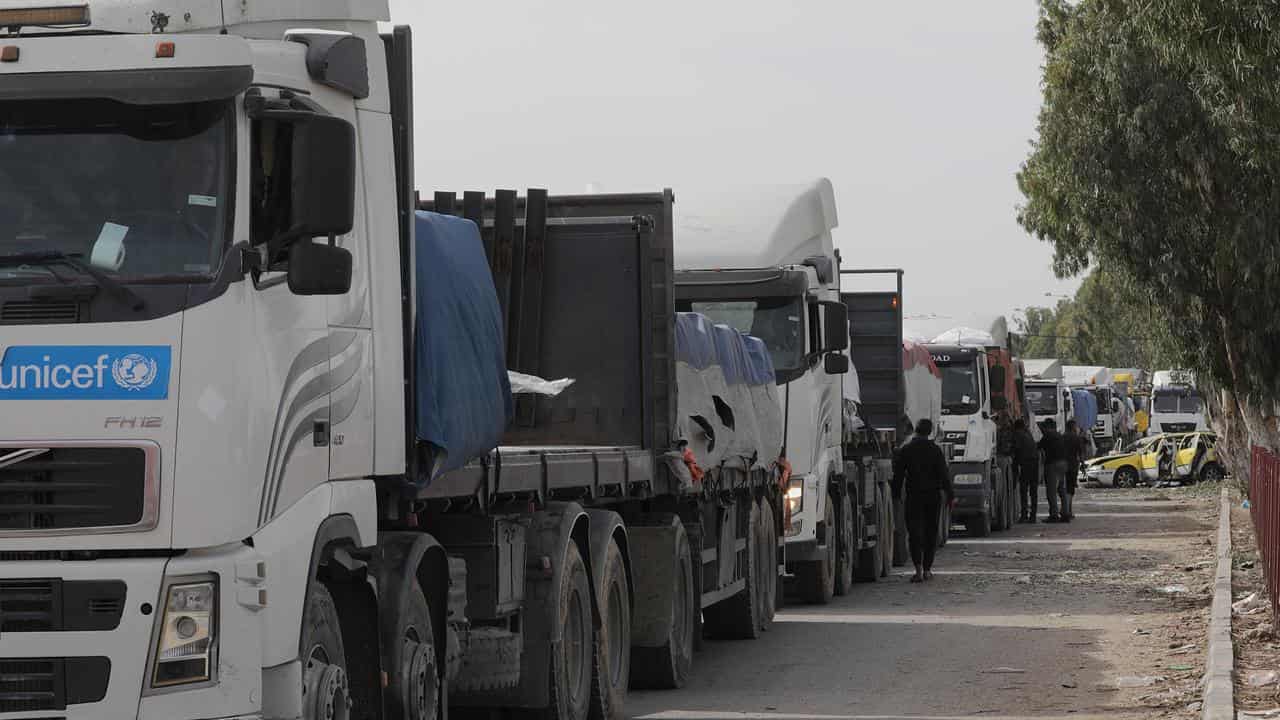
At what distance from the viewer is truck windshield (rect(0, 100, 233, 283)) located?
250 inches

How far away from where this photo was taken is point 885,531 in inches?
924

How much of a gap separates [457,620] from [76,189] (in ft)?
9.55

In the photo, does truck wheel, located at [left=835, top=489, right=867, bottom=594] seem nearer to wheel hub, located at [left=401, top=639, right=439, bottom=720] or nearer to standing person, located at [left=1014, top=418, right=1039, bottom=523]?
wheel hub, located at [left=401, top=639, right=439, bottom=720]

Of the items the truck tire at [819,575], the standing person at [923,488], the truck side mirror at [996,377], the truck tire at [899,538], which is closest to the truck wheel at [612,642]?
the truck tire at [819,575]

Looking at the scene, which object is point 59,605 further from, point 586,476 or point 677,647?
point 677,647

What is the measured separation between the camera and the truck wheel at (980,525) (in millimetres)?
31500

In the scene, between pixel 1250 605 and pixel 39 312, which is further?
pixel 1250 605

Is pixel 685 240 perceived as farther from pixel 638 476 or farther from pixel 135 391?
pixel 135 391

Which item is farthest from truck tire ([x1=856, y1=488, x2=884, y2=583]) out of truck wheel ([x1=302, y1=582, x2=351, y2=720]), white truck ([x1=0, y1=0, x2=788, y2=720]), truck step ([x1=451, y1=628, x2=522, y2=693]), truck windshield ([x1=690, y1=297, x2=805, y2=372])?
truck wheel ([x1=302, y1=582, x2=351, y2=720])

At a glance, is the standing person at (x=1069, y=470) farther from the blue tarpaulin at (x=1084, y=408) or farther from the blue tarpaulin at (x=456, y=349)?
the blue tarpaulin at (x=456, y=349)

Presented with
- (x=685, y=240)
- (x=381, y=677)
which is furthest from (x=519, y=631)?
(x=685, y=240)

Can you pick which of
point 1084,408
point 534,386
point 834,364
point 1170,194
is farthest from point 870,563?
point 1084,408

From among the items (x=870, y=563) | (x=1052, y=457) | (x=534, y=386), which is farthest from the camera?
(x=1052, y=457)

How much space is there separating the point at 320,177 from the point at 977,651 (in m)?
9.77
